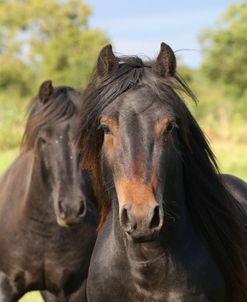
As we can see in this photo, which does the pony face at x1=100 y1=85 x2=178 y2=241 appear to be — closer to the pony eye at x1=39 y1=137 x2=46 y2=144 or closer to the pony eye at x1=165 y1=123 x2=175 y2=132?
the pony eye at x1=165 y1=123 x2=175 y2=132

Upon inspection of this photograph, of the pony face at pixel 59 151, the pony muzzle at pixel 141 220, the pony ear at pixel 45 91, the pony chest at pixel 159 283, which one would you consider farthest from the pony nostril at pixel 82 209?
the pony muzzle at pixel 141 220

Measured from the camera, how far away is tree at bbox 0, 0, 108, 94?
5388 centimetres

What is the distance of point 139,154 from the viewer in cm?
353

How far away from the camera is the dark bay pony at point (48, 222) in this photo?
574cm

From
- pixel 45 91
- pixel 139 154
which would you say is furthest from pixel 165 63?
pixel 45 91

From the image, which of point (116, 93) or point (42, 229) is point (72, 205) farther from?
point (116, 93)

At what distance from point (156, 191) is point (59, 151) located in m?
2.37

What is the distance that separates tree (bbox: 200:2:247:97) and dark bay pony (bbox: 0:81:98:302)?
38.2m

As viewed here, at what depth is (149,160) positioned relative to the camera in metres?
3.53

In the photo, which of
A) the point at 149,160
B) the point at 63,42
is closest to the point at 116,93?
the point at 149,160

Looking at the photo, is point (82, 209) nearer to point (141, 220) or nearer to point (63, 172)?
point (63, 172)

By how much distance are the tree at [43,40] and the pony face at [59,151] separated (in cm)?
4183

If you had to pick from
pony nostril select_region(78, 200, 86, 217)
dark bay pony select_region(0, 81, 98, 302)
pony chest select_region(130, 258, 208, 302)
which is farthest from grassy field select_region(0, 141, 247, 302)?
pony chest select_region(130, 258, 208, 302)

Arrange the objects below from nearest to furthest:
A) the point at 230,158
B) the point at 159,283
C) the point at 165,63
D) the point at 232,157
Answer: the point at 159,283, the point at 165,63, the point at 230,158, the point at 232,157
